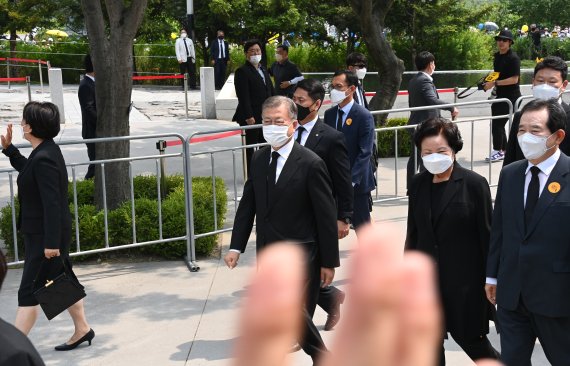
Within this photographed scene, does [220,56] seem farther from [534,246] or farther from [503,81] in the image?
[534,246]

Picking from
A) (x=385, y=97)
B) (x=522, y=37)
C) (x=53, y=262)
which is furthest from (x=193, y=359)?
(x=522, y=37)

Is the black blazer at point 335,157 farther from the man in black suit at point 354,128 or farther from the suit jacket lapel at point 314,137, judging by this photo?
the man in black suit at point 354,128

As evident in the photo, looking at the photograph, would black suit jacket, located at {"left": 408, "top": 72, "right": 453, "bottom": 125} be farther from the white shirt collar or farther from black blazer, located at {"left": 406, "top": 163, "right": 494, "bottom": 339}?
the white shirt collar

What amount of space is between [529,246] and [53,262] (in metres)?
3.08

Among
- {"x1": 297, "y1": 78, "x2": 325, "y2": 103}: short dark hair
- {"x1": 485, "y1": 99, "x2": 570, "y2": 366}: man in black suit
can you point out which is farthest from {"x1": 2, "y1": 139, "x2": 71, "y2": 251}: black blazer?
{"x1": 485, "y1": 99, "x2": 570, "y2": 366}: man in black suit

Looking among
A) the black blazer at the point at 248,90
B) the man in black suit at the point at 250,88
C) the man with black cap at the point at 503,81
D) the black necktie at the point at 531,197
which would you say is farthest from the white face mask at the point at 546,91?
the man with black cap at the point at 503,81

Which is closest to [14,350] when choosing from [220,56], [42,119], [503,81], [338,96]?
[42,119]

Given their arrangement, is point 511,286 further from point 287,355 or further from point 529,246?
point 287,355

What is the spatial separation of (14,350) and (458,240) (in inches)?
100

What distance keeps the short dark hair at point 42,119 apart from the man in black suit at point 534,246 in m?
2.86

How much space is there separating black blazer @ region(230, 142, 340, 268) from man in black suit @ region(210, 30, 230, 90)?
19.2 metres

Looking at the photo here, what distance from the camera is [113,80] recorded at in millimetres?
8688

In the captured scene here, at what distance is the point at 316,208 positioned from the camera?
16.8ft

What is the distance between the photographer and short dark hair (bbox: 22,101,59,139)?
18.3 ft
